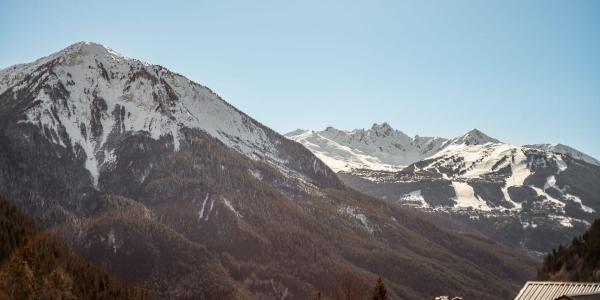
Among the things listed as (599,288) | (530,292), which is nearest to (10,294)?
(530,292)

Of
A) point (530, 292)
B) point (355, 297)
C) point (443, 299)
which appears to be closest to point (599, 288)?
point (530, 292)

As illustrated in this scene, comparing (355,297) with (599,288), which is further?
(355,297)

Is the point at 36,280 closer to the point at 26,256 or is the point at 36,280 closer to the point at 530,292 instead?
the point at 26,256

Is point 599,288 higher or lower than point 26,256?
higher

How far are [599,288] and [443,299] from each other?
2677cm

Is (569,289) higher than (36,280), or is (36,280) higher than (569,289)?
(569,289)

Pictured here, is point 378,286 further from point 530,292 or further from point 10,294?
point 10,294

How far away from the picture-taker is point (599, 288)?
113 meters

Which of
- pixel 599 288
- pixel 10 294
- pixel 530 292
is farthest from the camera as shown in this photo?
pixel 10 294

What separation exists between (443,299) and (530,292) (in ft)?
Result: 51.4

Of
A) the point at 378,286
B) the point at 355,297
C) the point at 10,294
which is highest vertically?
the point at 378,286

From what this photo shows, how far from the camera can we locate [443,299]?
12494cm

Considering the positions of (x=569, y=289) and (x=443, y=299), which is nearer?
(x=569, y=289)

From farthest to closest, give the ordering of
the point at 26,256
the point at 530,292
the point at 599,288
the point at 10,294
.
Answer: the point at 26,256 → the point at 10,294 → the point at 530,292 → the point at 599,288
